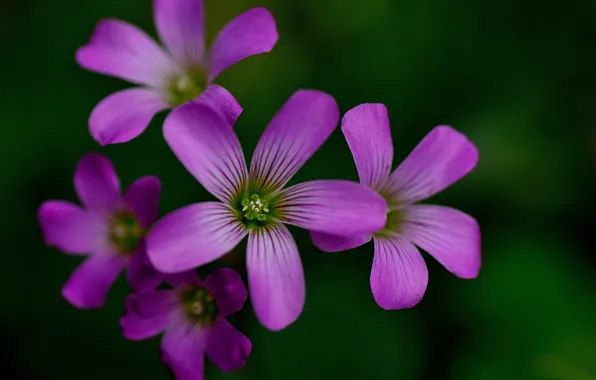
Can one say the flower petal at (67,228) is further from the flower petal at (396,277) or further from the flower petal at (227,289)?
the flower petal at (396,277)

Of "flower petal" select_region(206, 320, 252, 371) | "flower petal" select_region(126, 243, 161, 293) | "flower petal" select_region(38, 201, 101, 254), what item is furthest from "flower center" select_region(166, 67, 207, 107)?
"flower petal" select_region(206, 320, 252, 371)

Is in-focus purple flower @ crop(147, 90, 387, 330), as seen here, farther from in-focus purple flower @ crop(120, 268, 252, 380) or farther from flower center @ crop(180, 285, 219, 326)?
flower center @ crop(180, 285, 219, 326)

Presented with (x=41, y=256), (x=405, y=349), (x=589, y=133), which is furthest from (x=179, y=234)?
(x=589, y=133)

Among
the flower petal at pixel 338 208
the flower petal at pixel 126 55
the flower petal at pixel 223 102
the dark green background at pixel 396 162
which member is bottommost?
the dark green background at pixel 396 162

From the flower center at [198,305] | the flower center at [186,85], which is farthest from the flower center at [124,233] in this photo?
the flower center at [186,85]

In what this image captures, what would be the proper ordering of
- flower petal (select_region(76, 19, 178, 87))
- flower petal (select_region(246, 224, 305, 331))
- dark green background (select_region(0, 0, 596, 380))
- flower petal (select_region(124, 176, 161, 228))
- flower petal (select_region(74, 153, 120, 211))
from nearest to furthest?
flower petal (select_region(246, 224, 305, 331)), flower petal (select_region(124, 176, 161, 228)), flower petal (select_region(74, 153, 120, 211)), flower petal (select_region(76, 19, 178, 87)), dark green background (select_region(0, 0, 596, 380))

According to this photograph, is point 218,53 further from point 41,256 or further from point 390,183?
point 41,256
